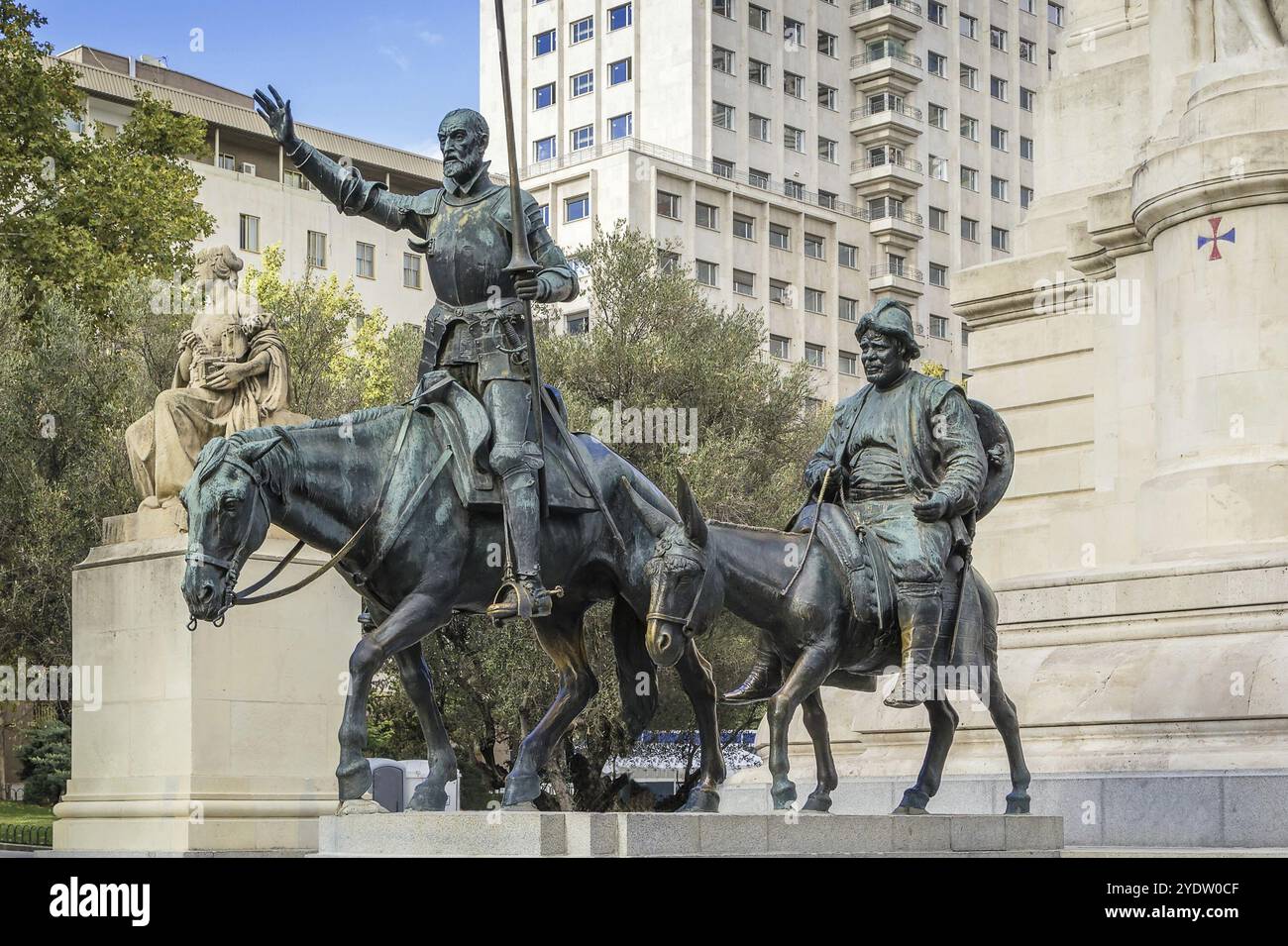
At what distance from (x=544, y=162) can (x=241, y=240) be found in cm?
2019

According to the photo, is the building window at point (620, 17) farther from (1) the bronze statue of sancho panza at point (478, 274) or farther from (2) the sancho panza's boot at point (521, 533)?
(2) the sancho panza's boot at point (521, 533)

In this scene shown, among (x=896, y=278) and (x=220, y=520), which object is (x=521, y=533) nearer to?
(x=220, y=520)

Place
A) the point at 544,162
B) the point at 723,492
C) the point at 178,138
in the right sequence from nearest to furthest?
1. the point at 723,492
2. the point at 178,138
3. the point at 544,162

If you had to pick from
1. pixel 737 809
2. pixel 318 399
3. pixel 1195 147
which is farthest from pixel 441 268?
pixel 318 399

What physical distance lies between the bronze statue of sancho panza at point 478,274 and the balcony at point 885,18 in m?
85.9

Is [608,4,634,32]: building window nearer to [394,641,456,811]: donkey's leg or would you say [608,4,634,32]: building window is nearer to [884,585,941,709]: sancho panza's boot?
[884,585,941,709]: sancho panza's boot

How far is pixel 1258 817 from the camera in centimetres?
1434

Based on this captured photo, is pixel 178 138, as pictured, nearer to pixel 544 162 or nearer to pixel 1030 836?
pixel 1030 836

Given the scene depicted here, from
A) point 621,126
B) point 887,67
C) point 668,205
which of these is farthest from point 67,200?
point 887,67

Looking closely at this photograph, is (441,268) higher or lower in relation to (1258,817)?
higher

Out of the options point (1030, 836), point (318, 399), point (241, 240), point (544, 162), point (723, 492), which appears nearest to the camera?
point (1030, 836)

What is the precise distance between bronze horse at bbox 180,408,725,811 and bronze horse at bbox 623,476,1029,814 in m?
0.46

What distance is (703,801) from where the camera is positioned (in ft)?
37.0

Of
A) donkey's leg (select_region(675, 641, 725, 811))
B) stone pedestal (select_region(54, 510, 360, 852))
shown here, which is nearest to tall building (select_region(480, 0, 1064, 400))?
stone pedestal (select_region(54, 510, 360, 852))
